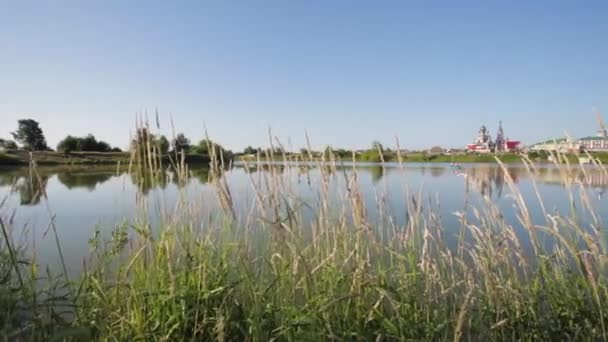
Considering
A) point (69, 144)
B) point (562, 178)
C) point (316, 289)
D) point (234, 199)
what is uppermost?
point (69, 144)

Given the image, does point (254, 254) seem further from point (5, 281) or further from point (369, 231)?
point (5, 281)

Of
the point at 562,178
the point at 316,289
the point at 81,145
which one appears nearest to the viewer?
the point at 316,289

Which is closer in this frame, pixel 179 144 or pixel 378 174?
pixel 179 144

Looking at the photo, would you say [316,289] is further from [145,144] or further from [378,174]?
[378,174]

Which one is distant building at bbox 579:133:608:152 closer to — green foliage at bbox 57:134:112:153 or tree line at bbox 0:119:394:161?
tree line at bbox 0:119:394:161

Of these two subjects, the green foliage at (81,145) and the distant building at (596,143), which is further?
the green foliage at (81,145)

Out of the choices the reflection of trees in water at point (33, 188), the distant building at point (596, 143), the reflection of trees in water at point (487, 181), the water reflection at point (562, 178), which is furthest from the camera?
the distant building at point (596, 143)

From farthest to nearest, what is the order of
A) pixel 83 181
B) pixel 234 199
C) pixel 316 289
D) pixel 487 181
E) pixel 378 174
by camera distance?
pixel 83 181, pixel 378 174, pixel 487 181, pixel 234 199, pixel 316 289

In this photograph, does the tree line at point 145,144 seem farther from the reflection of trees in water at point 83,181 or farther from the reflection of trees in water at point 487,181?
the reflection of trees in water at point 83,181

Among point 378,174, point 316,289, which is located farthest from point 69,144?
point 316,289

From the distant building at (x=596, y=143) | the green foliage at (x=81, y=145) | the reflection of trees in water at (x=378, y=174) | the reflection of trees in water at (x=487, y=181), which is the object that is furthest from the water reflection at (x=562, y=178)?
the green foliage at (x=81, y=145)

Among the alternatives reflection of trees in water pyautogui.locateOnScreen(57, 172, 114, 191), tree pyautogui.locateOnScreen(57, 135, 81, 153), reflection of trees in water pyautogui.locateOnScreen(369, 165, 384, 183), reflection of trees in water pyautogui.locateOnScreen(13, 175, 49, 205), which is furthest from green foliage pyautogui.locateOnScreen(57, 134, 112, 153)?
reflection of trees in water pyautogui.locateOnScreen(13, 175, 49, 205)

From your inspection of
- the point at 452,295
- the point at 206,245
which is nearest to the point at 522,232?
the point at 452,295

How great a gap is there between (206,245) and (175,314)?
0.70m
